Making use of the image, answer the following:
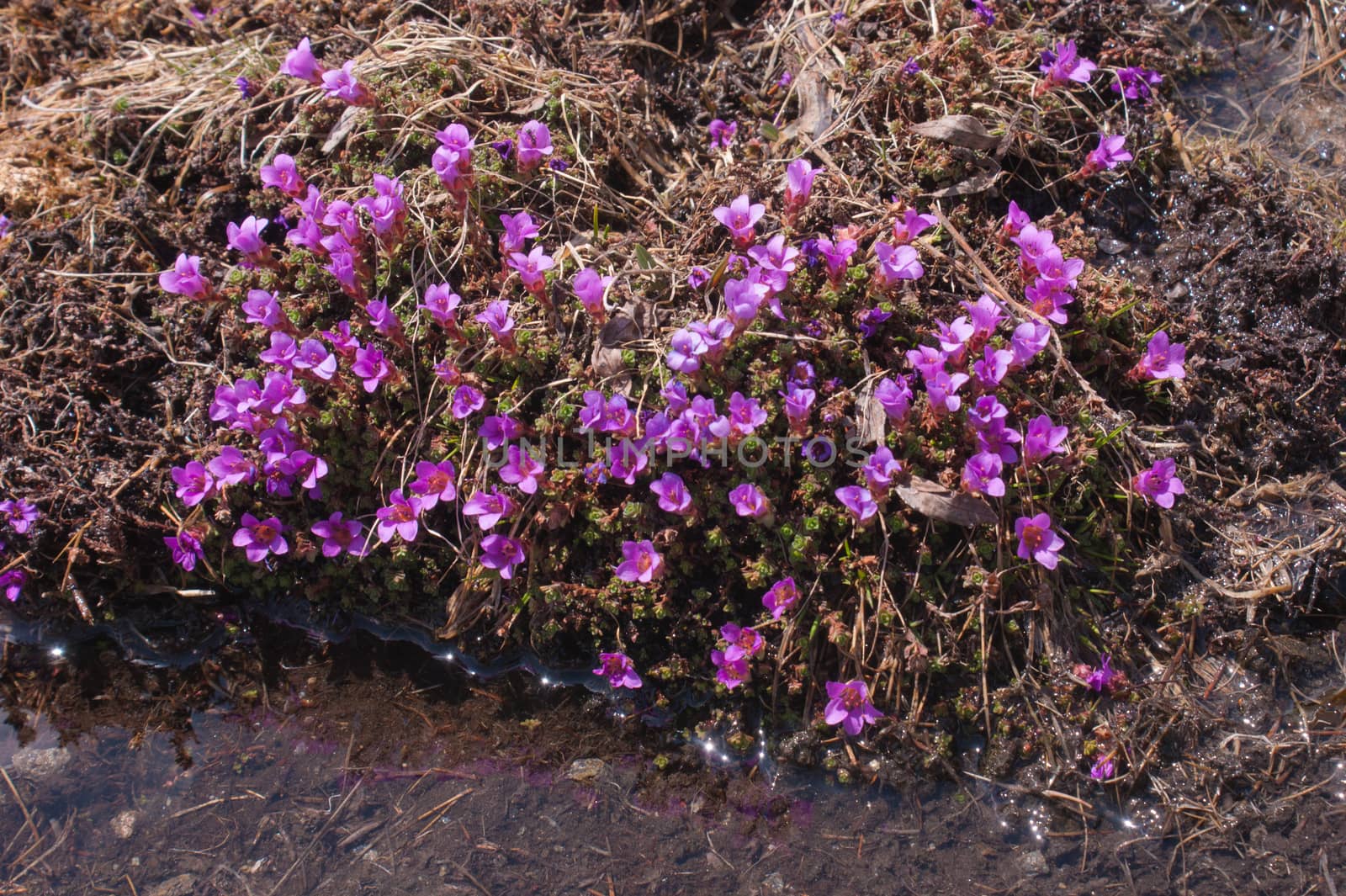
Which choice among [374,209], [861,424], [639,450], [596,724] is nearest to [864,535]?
[861,424]

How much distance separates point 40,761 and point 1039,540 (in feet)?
13.7

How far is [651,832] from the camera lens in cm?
375

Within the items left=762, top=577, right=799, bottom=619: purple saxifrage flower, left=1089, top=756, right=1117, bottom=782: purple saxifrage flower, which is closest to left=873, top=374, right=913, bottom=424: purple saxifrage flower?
left=762, top=577, right=799, bottom=619: purple saxifrage flower

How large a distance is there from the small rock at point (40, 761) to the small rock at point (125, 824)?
0.41 m

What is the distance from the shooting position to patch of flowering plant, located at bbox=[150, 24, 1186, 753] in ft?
12.3

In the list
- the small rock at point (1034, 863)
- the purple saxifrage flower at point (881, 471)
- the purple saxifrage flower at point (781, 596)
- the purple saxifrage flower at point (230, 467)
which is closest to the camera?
the small rock at point (1034, 863)

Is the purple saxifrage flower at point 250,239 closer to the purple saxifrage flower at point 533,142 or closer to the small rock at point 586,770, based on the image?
the purple saxifrage flower at point 533,142

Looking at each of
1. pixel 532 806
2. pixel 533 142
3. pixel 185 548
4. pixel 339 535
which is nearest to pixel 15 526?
pixel 185 548

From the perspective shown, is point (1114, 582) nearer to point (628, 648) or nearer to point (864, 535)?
point (864, 535)

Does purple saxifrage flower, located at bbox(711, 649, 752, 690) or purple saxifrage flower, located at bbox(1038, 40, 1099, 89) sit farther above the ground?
purple saxifrage flower, located at bbox(1038, 40, 1099, 89)

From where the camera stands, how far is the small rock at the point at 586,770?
3.91 m

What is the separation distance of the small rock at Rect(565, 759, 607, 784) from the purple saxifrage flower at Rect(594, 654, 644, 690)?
33 cm

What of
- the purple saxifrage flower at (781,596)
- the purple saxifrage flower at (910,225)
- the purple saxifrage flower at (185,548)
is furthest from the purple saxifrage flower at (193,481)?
the purple saxifrage flower at (910,225)

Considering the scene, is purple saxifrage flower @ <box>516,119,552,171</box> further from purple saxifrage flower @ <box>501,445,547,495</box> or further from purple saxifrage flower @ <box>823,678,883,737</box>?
purple saxifrage flower @ <box>823,678,883,737</box>
